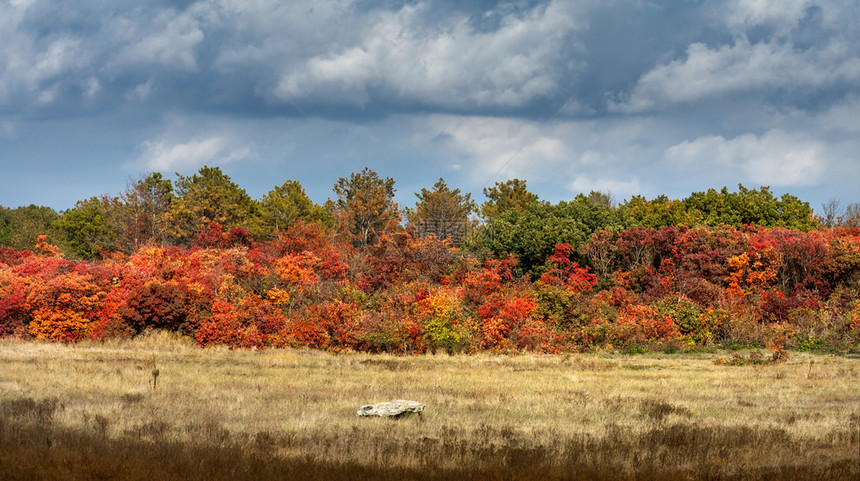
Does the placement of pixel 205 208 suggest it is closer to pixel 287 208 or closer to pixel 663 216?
pixel 287 208

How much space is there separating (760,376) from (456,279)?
700 inches

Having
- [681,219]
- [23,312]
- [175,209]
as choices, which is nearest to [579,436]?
[23,312]

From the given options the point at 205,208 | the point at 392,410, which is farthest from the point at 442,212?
the point at 392,410

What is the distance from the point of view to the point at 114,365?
1994 centimetres

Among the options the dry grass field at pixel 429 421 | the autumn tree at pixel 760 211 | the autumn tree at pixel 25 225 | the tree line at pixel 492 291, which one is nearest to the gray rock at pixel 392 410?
the dry grass field at pixel 429 421

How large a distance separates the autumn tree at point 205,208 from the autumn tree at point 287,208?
189 centimetres

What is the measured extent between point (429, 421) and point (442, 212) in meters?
65.3

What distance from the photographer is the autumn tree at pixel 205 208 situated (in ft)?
209

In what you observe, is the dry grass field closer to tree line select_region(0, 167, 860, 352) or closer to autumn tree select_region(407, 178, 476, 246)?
tree line select_region(0, 167, 860, 352)

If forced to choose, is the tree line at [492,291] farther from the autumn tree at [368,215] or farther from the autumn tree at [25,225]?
the autumn tree at [25,225]

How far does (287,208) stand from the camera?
72.7 m

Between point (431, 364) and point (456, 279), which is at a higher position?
point (456, 279)

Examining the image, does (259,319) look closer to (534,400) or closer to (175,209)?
(534,400)

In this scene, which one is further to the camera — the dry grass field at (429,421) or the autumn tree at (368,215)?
the autumn tree at (368,215)
